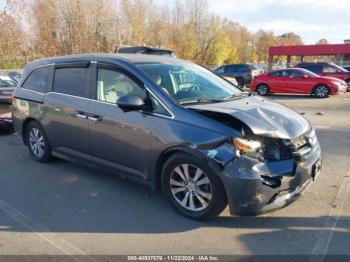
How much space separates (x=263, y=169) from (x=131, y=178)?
1664 mm

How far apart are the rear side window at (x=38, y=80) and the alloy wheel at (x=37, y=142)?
70cm

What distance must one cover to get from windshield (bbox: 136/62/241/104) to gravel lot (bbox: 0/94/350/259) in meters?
1.36

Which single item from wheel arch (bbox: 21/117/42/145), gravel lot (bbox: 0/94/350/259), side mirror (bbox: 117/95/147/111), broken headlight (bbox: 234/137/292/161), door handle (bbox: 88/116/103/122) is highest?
side mirror (bbox: 117/95/147/111)

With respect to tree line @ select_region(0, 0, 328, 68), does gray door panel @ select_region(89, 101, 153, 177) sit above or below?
below

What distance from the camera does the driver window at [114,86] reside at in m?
4.02

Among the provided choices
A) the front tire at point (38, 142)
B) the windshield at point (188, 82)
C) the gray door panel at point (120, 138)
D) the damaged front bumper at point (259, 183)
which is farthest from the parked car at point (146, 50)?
the damaged front bumper at point (259, 183)

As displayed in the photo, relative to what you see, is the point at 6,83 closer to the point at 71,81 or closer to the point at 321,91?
the point at 71,81

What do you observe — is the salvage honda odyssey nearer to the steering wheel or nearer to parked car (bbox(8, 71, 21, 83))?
the steering wheel

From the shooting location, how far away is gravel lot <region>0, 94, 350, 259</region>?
10.2ft

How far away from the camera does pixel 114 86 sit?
423cm

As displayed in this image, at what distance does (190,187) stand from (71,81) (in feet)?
8.10

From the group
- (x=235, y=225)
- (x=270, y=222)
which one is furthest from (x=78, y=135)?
(x=270, y=222)

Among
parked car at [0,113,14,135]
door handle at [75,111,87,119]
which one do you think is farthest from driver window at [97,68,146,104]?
parked car at [0,113,14,135]

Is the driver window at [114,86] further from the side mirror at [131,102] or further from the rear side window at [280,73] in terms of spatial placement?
the rear side window at [280,73]
